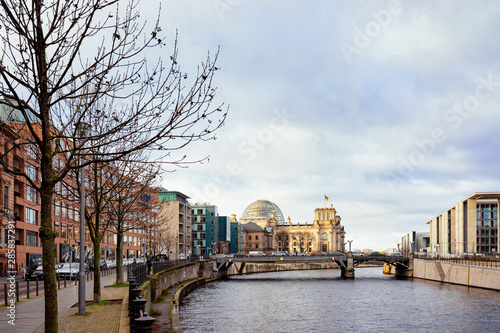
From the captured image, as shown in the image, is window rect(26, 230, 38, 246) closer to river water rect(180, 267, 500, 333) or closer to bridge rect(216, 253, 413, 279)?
river water rect(180, 267, 500, 333)

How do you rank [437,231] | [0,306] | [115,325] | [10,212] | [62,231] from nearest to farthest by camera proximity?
[115,325] < [0,306] < [10,212] < [62,231] < [437,231]

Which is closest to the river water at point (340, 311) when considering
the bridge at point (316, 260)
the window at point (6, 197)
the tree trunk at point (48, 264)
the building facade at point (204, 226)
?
the window at point (6, 197)

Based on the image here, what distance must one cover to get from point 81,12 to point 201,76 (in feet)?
9.48

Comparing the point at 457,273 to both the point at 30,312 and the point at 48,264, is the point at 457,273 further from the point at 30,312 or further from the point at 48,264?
the point at 48,264

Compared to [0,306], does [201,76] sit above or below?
above

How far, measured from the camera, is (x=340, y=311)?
46.6m

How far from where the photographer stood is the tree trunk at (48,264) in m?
12.0

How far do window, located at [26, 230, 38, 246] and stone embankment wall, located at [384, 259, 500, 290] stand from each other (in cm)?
5988

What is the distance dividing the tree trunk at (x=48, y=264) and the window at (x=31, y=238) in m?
60.0

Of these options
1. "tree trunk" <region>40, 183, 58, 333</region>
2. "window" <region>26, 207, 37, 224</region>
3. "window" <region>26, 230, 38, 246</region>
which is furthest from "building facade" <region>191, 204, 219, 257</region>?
"tree trunk" <region>40, 183, 58, 333</region>

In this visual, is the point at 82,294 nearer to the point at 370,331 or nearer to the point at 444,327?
the point at 370,331

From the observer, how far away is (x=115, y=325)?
19.1m

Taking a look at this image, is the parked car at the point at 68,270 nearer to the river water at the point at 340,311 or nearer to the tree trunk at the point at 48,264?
the river water at the point at 340,311

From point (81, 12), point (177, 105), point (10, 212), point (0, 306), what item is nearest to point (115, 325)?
point (0, 306)
